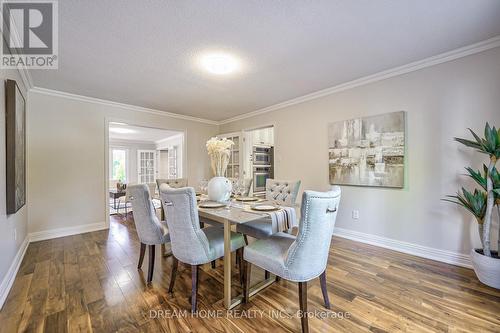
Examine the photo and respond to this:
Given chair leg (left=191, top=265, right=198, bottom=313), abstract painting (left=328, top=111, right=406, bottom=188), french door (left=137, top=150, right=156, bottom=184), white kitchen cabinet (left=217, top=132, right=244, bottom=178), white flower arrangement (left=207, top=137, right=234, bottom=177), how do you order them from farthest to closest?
french door (left=137, top=150, right=156, bottom=184), white kitchen cabinet (left=217, top=132, right=244, bottom=178), abstract painting (left=328, top=111, right=406, bottom=188), white flower arrangement (left=207, top=137, right=234, bottom=177), chair leg (left=191, top=265, right=198, bottom=313)

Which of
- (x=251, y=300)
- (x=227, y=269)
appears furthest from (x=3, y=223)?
(x=251, y=300)

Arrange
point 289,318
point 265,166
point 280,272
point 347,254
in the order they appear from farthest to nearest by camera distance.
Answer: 1. point 265,166
2. point 347,254
3. point 289,318
4. point 280,272

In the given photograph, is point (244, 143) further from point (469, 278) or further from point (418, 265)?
point (469, 278)

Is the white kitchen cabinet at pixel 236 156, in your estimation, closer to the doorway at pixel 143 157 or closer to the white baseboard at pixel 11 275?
the doorway at pixel 143 157

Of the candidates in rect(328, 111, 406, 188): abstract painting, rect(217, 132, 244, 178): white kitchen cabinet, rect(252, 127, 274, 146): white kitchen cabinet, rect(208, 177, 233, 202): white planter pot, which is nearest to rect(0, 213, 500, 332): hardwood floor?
rect(208, 177, 233, 202): white planter pot

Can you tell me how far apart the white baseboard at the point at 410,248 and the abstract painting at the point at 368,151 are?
0.77 metres

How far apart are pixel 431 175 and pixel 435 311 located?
5.07ft

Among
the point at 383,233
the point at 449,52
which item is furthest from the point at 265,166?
the point at 449,52

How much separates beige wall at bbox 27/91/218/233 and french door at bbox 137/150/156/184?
5.22 metres

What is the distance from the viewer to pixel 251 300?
1.83 meters

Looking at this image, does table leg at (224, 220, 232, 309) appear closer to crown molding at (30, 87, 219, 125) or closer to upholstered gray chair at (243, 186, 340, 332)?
upholstered gray chair at (243, 186, 340, 332)

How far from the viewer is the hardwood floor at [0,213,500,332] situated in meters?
1.54

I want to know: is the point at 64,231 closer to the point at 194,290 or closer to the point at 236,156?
the point at 194,290

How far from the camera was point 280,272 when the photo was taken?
1510mm
